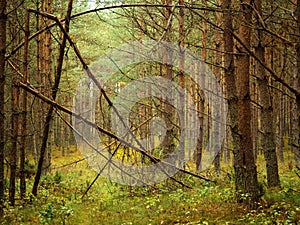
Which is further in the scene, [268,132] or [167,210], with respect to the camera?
[268,132]

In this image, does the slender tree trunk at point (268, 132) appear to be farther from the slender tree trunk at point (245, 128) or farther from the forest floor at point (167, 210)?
the slender tree trunk at point (245, 128)

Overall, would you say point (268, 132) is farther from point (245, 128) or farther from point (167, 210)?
point (167, 210)

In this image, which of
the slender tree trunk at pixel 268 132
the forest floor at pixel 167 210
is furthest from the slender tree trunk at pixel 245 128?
the slender tree trunk at pixel 268 132

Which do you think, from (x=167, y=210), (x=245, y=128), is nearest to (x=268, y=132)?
(x=245, y=128)

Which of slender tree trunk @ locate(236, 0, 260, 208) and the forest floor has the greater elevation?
slender tree trunk @ locate(236, 0, 260, 208)

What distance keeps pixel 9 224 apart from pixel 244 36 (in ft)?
17.1

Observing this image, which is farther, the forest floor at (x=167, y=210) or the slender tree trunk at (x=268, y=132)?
the slender tree trunk at (x=268, y=132)

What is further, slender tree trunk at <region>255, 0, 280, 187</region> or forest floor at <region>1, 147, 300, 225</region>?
slender tree trunk at <region>255, 0, 280, 187</region>

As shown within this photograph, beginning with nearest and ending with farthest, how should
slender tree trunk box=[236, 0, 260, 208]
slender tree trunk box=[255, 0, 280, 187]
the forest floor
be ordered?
the forest floor, slender tree trunk box=[236, 0, 260, 208], slender tree trunk box=[255, 0, 280, 187]

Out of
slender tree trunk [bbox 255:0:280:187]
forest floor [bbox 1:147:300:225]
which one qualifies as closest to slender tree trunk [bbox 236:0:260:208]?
forest floor [bbox 1:147:300:225]

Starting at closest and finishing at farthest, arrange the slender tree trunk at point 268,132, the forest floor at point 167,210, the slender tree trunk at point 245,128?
the forest floor at point 167,210, the slender tree trunk at point 245,128, the slender tree trunk at point 268,132

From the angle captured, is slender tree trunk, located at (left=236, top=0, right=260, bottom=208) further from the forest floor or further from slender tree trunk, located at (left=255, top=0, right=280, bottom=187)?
slender tree trunk, located at (left=255, top=0, right=280, bottom=187)

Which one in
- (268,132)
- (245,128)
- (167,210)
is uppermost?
(245,128)

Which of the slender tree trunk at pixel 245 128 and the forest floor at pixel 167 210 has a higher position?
the slender tree trunk at pixel 245 128
